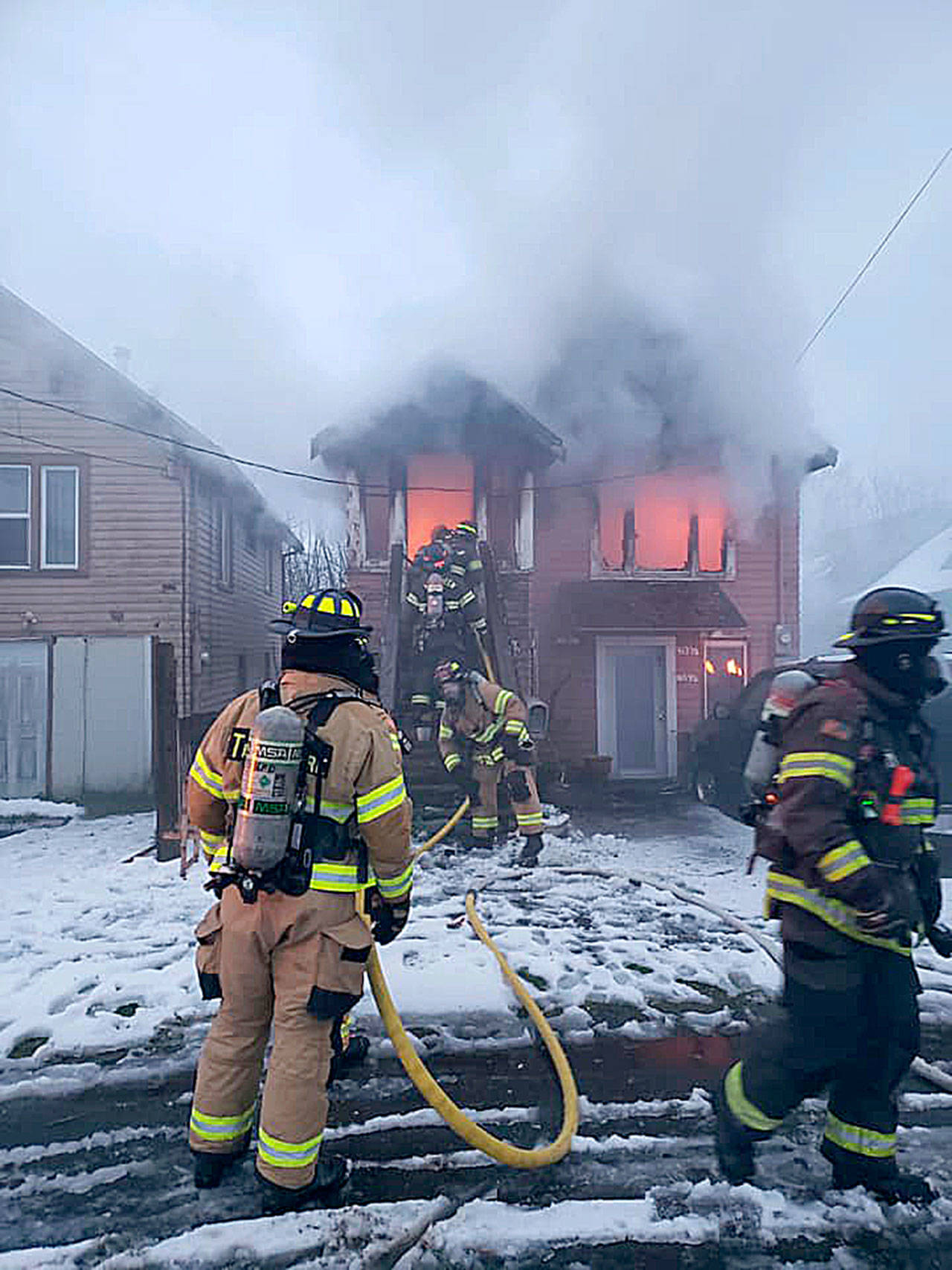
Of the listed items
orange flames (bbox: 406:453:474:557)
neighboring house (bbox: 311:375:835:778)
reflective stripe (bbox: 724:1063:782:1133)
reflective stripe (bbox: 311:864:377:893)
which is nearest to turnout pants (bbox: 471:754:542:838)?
reflective stripe (bbox: 724:1063:782:1133)

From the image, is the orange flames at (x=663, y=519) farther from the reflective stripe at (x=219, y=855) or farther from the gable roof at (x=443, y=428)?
the reflective stripe at (x=219, y=855)

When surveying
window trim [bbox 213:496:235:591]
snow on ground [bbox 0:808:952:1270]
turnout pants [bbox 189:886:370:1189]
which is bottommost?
snow on ground [bbox 0:808:952:1270]

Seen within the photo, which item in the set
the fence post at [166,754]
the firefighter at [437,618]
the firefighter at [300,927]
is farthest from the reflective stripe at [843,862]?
the firefighter at [437,618]

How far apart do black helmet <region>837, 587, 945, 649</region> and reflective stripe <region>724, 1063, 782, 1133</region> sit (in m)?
1.43

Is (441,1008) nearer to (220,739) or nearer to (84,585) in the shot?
(220,739)

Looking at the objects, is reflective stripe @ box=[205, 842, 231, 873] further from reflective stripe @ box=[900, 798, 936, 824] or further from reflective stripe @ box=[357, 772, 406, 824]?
reflective stripe @ box=[900, 798, 936, 824]

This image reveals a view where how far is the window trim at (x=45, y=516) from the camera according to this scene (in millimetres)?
10742

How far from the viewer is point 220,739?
2.76 meters

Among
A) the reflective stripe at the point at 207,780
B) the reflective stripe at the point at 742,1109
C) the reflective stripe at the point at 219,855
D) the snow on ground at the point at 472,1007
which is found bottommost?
the snow on ground at the point at 472,1007

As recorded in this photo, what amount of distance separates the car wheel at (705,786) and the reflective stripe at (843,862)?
5.82 meters

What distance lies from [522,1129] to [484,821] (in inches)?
157

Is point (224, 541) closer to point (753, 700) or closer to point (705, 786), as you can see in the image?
point (705, 786)

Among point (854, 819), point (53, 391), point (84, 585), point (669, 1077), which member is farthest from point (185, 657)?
point (854, 819)

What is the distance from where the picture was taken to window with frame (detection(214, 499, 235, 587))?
41.7 ft
